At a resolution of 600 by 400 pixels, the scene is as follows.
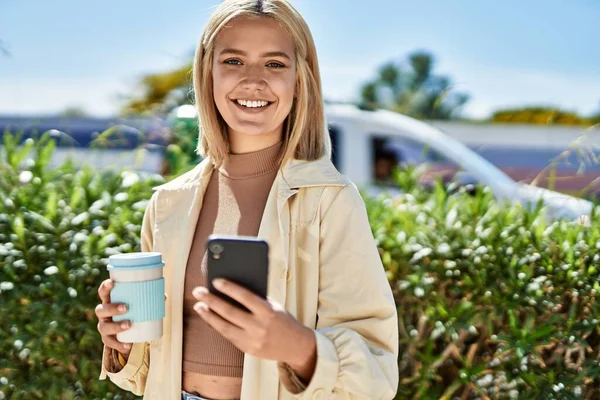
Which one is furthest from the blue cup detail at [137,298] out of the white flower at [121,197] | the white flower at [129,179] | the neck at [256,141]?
the white flower at [129,179]

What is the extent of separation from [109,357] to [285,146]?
653 mm

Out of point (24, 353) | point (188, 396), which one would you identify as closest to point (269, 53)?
point (188, 396)

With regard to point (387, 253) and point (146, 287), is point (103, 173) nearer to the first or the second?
point (387, 253)

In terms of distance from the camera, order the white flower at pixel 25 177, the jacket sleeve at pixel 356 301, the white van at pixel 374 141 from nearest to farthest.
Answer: the jacket sleeve at pixel 356 301 < the white flower at pixel 25 177 < the white van at pixel 374 141

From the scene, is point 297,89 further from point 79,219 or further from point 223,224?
point 79,219

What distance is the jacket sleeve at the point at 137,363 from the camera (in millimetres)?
1757

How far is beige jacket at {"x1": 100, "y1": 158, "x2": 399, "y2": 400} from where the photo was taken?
1.47m

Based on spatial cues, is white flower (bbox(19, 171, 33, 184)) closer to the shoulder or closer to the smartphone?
the shoulder

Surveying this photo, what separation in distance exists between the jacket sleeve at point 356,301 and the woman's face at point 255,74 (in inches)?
9.7

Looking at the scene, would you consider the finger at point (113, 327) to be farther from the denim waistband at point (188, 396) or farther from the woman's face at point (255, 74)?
the woman's face at point (255, 74)

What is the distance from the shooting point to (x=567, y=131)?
20172mm

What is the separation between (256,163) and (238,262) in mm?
498

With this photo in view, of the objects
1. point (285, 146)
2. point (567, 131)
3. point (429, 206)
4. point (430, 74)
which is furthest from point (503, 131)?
point (285, 146)

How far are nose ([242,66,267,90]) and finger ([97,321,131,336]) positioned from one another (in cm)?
56
